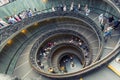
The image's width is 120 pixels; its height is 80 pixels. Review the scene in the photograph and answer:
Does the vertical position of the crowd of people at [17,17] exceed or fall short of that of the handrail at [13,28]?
it exceeds it

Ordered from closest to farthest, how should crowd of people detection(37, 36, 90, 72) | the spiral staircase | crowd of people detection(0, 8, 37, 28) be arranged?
the spiral staircase → crowd of people detection(0, 8, 37, 28) → crowd of people detection(37, 36, 90, 72)

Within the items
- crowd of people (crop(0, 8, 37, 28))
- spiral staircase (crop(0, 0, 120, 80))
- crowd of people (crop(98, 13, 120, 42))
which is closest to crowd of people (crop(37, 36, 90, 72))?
spiral staircase (crop(0, 0, 120, 80))

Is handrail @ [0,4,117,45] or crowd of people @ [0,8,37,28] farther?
crowd of people @ [0,8,37,28]

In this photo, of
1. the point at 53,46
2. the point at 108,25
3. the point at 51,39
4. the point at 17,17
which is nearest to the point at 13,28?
the point at 17,17

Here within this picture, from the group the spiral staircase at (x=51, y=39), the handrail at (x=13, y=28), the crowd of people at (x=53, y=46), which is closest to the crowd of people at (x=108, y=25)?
the spiral staircase at (x=51, y=39)

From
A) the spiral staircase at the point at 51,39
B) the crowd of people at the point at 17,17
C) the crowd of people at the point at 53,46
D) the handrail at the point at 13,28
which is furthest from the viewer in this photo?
the crowd of people at the point at 53,46

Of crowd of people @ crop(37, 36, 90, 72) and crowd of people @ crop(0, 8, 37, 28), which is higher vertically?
crowd of people @ crop(0, 8, 37, 28)

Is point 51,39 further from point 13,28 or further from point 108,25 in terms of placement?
point 108,25

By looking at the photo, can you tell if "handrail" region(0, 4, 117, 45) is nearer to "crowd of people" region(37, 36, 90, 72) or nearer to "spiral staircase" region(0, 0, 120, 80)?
"spiral staircase" region(0, 0, 120, 80)

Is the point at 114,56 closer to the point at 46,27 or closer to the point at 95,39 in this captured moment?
the point at 95,39

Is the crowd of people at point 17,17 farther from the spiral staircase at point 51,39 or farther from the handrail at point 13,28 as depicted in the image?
the spiral staircase at point 51,39
